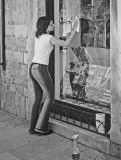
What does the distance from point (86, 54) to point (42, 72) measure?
0.95 meters

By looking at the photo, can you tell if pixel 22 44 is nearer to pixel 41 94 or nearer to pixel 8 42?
pixel 8 42

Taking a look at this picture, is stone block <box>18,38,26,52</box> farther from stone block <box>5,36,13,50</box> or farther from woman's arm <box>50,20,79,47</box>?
woman's arm <box>50,20,79,47</box>

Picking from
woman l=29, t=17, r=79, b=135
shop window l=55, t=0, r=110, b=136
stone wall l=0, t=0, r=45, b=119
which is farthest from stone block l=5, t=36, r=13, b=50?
woman l=29, t=17, r=79, b=135

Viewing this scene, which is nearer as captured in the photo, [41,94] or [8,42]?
[41,94]

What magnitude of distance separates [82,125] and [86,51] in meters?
1.39

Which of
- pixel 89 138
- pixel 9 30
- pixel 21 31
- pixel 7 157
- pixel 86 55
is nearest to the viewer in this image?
pixel 7 157

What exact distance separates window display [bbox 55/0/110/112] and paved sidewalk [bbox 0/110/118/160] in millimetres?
924

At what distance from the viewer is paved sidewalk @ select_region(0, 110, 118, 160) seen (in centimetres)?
493

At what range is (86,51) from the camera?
19.9 feet

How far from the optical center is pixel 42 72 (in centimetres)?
573

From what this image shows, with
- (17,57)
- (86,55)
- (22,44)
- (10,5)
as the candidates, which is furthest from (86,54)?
(10,5)

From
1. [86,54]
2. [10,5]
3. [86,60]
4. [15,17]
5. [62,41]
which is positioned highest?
[10,5]

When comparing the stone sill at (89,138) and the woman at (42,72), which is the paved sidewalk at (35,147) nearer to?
the stone sill at (89,138)

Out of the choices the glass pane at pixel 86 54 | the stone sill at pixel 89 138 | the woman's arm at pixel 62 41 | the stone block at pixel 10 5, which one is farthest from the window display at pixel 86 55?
the stone block at pixel 10 5
